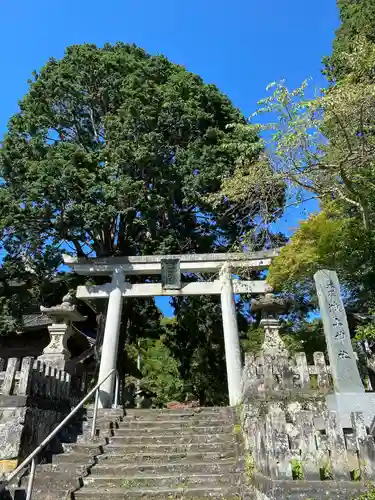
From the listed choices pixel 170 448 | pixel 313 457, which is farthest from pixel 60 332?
pixel 313 457

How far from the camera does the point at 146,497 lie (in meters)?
5.39

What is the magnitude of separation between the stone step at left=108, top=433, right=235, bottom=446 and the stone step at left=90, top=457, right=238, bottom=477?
83 cm

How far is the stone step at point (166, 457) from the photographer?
642 cm

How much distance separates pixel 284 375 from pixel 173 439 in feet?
8.10

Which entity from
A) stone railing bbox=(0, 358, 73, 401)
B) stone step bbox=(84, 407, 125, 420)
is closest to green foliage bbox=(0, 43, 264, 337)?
stone railing bbox=(0, 358, 73, 401)

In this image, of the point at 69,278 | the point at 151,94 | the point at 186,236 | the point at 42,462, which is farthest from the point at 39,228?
the point at 42,462

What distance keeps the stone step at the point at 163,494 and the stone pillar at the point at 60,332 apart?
5.16 metres

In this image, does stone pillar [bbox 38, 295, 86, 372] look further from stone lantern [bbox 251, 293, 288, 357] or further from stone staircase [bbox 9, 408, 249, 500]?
stone lantern [bbox 251, 293, 288, 357]

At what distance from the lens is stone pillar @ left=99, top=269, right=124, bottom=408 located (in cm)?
1004

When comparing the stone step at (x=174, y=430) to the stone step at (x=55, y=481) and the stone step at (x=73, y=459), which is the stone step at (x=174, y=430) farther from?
the stone step at (x=55, y=481)

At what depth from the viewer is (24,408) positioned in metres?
7.12

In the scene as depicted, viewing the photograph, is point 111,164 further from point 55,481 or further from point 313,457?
point 313,457

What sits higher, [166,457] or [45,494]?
[166,457]

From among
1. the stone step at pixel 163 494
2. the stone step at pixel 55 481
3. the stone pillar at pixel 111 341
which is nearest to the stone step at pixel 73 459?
the stone step at pixel 55 481
